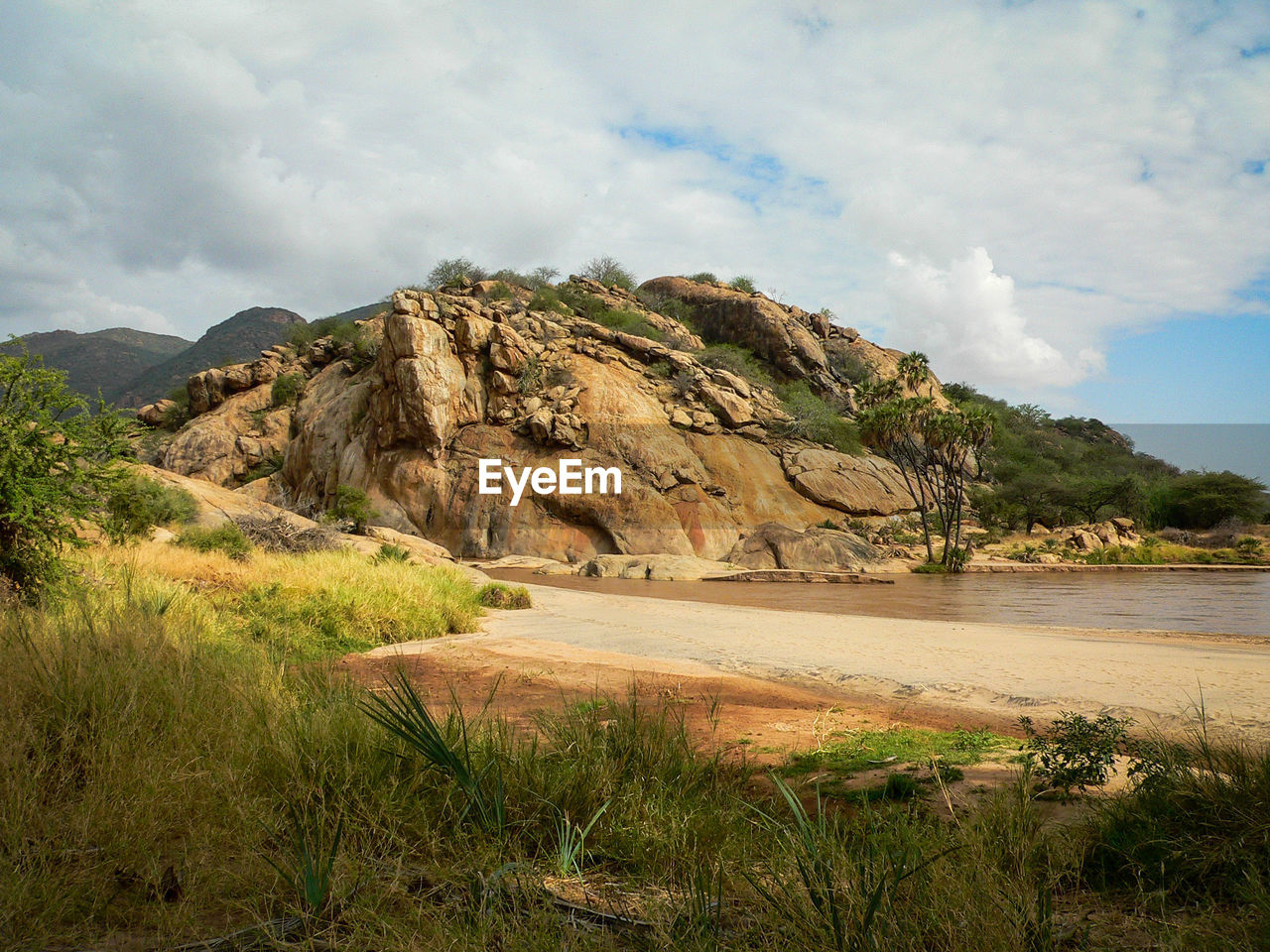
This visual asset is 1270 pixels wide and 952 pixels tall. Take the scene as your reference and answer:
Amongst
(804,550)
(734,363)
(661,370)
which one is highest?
(734,363)

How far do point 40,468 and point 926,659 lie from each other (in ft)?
37.5

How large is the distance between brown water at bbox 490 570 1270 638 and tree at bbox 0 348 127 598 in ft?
52.2

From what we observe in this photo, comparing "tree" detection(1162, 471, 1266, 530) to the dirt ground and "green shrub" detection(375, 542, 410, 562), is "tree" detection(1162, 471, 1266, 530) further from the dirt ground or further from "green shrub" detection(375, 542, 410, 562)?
the dirt ground

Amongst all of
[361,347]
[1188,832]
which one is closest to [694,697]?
[1188,832]

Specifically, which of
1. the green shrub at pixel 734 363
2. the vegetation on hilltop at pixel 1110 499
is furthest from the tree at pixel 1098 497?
A: the green shrub at pixel 734 363

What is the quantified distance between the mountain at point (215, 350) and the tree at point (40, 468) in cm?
7703

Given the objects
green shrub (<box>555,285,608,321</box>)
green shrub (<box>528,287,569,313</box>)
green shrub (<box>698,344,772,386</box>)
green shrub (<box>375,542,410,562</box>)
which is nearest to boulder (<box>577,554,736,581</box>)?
green shrub (<box>375,542,410,562</box>)

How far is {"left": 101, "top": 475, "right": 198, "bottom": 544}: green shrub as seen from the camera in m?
13.5

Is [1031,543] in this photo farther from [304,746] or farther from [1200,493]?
[304,746]

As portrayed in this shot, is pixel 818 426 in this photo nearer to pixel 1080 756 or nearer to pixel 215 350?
pixel 1080 756

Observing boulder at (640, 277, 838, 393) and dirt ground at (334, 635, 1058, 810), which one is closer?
dirt ground at (334, 635, 1058, 810)

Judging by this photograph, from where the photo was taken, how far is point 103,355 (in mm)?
102938

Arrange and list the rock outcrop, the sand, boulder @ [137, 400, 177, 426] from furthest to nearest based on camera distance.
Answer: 1. boulder @ [137, 400, 177, 426]
2. the rock outcrop
3. the sand

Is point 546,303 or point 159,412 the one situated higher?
point 546,303
